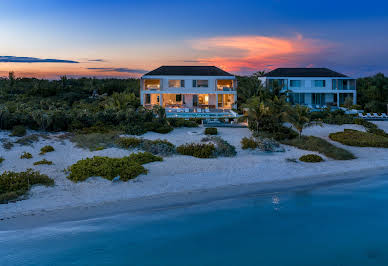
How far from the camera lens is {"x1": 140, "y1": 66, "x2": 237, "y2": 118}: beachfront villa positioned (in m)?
35.6

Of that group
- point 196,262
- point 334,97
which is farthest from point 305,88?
point 196,262

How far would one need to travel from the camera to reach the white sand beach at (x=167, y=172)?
36.0ft

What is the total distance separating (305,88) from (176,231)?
33098 mm

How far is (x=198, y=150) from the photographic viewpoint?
1702 cm

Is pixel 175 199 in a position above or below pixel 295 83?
below

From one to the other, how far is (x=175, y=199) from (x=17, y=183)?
573 centimetres

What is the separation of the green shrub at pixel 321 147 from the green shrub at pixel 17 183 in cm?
1360

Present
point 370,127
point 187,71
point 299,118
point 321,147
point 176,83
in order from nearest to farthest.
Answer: point 321,147 → point 299,118 → point 370,127 → point 176,83 → point 187,71

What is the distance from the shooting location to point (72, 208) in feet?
34.0

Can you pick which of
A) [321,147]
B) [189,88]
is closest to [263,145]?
[321,147]

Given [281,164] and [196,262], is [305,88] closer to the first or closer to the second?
[281,164]

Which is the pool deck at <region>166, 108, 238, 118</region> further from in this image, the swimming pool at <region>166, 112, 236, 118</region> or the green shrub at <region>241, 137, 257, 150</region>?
the green shrub at <region>241, 137, 257, 150</region>

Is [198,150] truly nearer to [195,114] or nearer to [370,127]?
[195,114]

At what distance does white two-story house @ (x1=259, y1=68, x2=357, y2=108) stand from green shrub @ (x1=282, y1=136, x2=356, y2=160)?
19333mm
